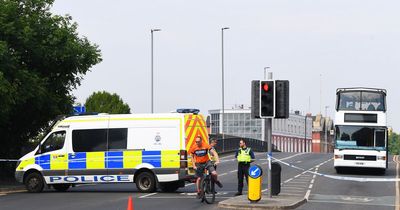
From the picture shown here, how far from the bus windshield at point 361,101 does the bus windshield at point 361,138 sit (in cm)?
92

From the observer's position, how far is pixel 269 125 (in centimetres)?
1897

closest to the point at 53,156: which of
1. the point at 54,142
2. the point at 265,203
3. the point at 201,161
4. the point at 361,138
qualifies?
the point at 54,142

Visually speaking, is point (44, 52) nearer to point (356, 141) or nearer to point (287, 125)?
point (356, 141)

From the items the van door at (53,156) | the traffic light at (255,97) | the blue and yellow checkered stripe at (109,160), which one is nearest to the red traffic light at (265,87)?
the traffic light at (255,97)

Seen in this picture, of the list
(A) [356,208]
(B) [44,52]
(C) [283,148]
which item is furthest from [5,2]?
(C) [283,148]

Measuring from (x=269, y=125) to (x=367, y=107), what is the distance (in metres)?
14.9

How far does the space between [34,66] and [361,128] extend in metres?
15.0

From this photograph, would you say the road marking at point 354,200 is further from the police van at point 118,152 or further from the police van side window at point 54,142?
the police van side window at point 54,142

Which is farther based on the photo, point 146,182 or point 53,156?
point 53,156

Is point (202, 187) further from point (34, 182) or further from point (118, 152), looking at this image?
point (34, 182)

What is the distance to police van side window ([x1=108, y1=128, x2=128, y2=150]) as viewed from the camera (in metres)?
22.7

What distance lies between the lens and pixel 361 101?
32.6 metres

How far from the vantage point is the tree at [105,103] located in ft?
314

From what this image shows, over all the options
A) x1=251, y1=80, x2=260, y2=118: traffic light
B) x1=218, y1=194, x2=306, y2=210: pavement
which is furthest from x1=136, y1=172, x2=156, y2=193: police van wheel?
x1=251, y1=80, x2=260, y2=118: traffic light
